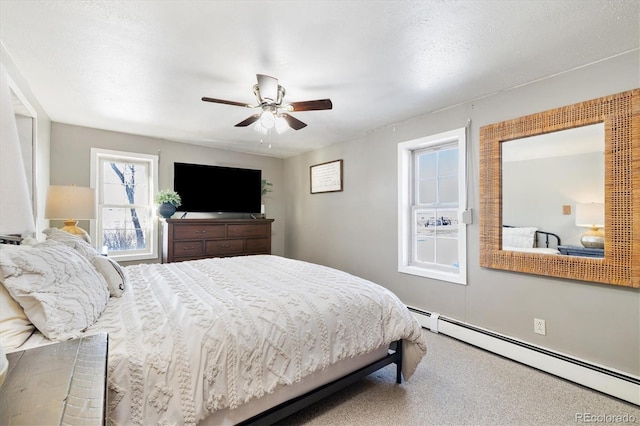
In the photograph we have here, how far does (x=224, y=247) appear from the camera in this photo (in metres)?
4.19

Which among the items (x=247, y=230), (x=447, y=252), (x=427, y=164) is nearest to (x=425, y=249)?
(x=447, y=252)

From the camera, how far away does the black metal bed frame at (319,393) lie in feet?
4.74

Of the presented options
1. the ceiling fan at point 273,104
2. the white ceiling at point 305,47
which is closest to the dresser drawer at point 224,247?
the white ceiling at point 305,47

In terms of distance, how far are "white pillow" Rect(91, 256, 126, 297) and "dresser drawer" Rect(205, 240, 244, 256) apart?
231 centimetres

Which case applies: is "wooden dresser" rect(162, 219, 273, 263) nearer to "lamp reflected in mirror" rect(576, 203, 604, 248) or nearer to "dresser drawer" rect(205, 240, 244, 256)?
"dresser drawer" rect(205, 240, 244, 256)

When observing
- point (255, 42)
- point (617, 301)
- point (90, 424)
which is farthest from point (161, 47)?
point (617, 301)

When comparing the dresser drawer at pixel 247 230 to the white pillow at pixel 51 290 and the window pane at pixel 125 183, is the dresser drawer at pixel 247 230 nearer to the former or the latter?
the window pane at pixel 125 183

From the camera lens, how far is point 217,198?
4512mm

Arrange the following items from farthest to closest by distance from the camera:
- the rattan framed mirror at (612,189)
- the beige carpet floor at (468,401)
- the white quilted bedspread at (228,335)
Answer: the rattan framed mirror at (612,189) < the beige carpet floor at (468,401) < the white quilted bedspread at (228,335)

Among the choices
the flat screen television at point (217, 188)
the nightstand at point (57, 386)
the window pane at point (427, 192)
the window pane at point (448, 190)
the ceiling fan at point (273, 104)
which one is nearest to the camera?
the nightstand at point (57, 386)

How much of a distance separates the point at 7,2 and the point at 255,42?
1304mm

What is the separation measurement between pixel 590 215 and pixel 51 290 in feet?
10.9

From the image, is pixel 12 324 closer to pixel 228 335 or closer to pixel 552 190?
pixel 228 335

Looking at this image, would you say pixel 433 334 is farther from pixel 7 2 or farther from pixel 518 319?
pixel 7 2
